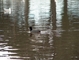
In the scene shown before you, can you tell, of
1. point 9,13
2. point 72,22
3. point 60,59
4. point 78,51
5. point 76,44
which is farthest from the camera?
point 9,13

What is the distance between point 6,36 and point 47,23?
3.61m

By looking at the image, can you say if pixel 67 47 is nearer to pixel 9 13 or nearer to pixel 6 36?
pixel 6 36

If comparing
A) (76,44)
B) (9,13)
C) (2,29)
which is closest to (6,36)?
(2,29)

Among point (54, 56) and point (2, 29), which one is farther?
point (2, 29)

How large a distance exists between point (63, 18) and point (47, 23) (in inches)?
63.9

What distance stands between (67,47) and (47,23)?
5.54m

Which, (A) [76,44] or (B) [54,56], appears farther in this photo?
(A) [76,44]

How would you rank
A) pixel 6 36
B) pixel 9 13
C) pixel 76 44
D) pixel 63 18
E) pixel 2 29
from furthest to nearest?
1. pixel 9 13
2. pixel 63 18
3. pixel 2 29
4. pixel 6 36
5. pixel 76 44

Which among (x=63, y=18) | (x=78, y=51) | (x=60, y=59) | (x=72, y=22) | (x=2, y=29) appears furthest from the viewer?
(x=63, y=18)

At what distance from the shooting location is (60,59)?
10.1m

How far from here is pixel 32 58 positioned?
1038cm

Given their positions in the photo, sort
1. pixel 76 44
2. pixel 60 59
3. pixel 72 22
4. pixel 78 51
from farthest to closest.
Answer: pixel 72 22, pixel 76 44, pixel 78 51, pixel 60 59

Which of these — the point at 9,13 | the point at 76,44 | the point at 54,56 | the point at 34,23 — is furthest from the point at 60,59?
the point at 9,13

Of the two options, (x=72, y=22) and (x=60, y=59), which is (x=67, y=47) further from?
(x=72, y=22)
